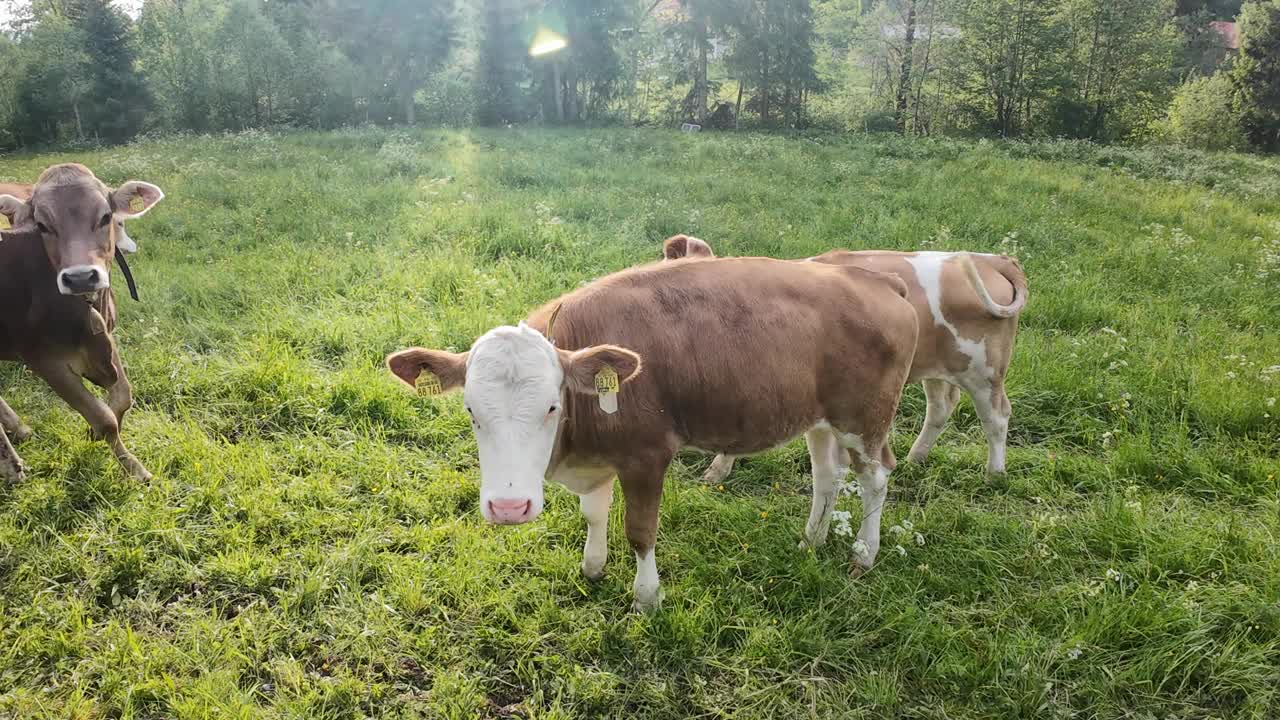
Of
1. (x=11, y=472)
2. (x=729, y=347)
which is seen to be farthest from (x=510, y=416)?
(x=11, y=472)

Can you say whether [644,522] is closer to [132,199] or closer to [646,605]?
[646,605]

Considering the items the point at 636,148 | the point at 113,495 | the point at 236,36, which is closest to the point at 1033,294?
the point at 113,495

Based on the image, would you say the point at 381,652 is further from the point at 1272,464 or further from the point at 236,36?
the point at 236,36

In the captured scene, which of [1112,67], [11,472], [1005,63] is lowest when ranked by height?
[11,472]

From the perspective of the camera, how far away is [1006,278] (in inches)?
185

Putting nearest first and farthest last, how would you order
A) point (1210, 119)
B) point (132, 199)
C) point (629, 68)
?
point (132, 199) < point (1210, 119) < point (629, 68)

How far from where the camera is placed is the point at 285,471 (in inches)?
181

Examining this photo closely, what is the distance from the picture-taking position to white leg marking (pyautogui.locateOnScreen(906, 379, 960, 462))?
491 cm

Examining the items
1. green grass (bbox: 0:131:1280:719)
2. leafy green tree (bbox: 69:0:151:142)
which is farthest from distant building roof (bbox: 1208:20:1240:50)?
leafy green tree (bbox: 69:0:151:142)

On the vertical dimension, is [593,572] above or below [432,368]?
below

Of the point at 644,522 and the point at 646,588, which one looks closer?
the point at 644,522

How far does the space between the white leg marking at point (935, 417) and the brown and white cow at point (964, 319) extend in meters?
0.24

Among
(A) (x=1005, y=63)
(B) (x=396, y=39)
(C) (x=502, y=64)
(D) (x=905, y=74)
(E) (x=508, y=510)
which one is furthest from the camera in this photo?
(C) (x=502, y=64)

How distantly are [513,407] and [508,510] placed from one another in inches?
15.4
